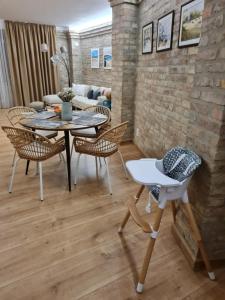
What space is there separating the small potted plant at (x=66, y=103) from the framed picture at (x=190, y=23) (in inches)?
51.5

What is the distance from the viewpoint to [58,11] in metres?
4.96

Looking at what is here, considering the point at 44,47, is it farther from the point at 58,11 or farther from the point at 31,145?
the point at 31,145

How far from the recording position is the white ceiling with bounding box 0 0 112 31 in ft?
14.3

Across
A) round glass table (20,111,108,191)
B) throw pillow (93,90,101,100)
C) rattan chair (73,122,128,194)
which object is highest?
throw pillow (93,90,101,100)

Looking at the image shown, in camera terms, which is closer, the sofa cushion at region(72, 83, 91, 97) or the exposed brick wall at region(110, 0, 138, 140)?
the exposed brick wall at region(110, 0, 138, 140)

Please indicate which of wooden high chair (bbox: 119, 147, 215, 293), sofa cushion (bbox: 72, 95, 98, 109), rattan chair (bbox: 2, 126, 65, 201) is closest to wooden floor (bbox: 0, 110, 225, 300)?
wooden high chair (bbox: 119, 147, 215, 293)

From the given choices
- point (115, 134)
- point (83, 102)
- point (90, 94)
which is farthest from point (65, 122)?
point (90, 94)

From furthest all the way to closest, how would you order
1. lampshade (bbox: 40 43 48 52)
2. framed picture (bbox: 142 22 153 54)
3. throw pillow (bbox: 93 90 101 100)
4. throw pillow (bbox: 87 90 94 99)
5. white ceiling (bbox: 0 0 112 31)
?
1. lampshade (bbox: 40 43 48 52)
2. throw pillow (bbox: 87 90 94 99)
3. throw pillow (bbox: 93 90 101 100)
4. white ceiling (bbox: 0 0 112 31)
5. framed picture (bbox: 142 22 153 54)

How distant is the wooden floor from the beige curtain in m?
5.21

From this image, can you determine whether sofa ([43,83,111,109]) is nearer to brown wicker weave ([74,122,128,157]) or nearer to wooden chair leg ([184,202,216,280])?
brown wicker weave ([74,122,128,157])

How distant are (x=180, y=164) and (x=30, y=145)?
5.03ft

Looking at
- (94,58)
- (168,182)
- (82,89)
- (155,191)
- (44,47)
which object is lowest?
(155,191)

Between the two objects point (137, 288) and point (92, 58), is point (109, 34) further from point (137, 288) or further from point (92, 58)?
point (137, 288)

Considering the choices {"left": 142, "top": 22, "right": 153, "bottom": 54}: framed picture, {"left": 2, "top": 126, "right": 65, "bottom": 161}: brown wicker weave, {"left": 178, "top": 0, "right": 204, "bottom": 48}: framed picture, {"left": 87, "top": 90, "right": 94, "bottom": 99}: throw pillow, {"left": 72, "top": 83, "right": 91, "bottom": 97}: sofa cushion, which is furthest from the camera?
{"left": 72, "top": 83, "right": 91, "bottom": 97}: sofa cushion
